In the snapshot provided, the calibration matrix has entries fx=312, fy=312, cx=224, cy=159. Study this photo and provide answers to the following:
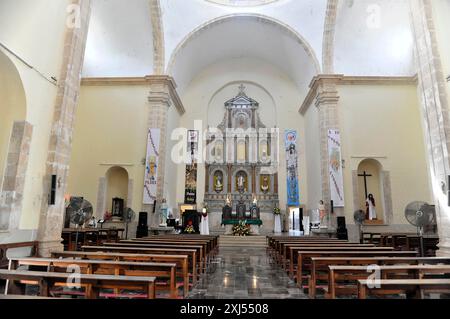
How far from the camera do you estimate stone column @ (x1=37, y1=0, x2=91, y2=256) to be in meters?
6.43

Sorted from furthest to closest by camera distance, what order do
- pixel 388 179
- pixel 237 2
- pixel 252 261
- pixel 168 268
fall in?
1. pixel 237 2
2. pixel 388 179
3. pixel 252 261
4. pixel 168 268

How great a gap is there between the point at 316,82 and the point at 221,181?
783 cm

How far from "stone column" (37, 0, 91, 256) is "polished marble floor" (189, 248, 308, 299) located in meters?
3.30

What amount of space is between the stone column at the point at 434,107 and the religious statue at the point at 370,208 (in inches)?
270

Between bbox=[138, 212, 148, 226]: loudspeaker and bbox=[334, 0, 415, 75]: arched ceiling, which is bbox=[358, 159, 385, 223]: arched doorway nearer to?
bbox=[334, 0, 415, 75]: arched ceiling

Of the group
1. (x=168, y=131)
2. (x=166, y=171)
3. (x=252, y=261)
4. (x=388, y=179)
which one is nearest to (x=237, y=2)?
(x=168, y=131)

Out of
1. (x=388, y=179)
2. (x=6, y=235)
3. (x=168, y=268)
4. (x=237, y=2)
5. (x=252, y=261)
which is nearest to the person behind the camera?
(x=168, y=268)

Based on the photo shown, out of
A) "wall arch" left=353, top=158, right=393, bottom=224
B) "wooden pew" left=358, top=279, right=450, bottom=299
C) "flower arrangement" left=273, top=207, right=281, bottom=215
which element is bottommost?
"wooden pew" left=358, top=279, right=450, bottom=299

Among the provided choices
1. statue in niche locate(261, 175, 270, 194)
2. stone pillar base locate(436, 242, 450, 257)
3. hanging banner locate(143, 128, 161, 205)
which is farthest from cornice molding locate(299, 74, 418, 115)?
stone pillar base locate(436, 242, 450, 257)

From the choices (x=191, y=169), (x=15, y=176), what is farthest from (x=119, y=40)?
(x=15, y=176)

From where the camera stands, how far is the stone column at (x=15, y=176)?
19.1 feet

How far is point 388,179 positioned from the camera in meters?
13.2

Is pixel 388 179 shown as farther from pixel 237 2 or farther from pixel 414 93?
pixel 237 2

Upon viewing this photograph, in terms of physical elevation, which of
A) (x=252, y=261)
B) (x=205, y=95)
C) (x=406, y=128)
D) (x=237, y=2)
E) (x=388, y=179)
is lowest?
(x=252, y=261)
